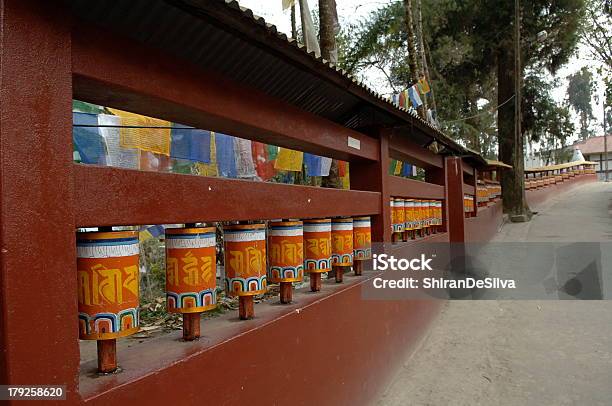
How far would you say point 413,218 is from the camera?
20.5 feet

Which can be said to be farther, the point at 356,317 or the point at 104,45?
the point at 356,317

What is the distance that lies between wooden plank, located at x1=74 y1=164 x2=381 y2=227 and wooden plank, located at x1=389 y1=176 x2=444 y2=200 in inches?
92.7

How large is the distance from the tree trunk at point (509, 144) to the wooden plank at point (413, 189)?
10.5m

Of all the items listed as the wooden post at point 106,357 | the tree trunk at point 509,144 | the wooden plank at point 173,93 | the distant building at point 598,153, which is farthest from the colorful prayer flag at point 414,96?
the distant building at point 598,153

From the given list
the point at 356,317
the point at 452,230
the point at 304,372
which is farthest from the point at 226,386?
the point at 452,230

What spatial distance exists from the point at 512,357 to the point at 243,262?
12.8 feet

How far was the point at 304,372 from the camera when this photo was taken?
2.95 m

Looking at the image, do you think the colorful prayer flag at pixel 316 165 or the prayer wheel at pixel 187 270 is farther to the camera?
the colorful prayer flag at pixel 316 165

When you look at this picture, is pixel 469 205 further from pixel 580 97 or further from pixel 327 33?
pixel 580 97

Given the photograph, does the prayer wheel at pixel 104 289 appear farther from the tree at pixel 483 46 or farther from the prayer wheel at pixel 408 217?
the tree at pixel 483 46

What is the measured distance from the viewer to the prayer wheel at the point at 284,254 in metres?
3.16

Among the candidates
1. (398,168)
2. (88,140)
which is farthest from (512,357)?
(398,168)

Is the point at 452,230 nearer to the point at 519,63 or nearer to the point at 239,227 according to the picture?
the point at 239,227

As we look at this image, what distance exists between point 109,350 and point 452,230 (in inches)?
317
